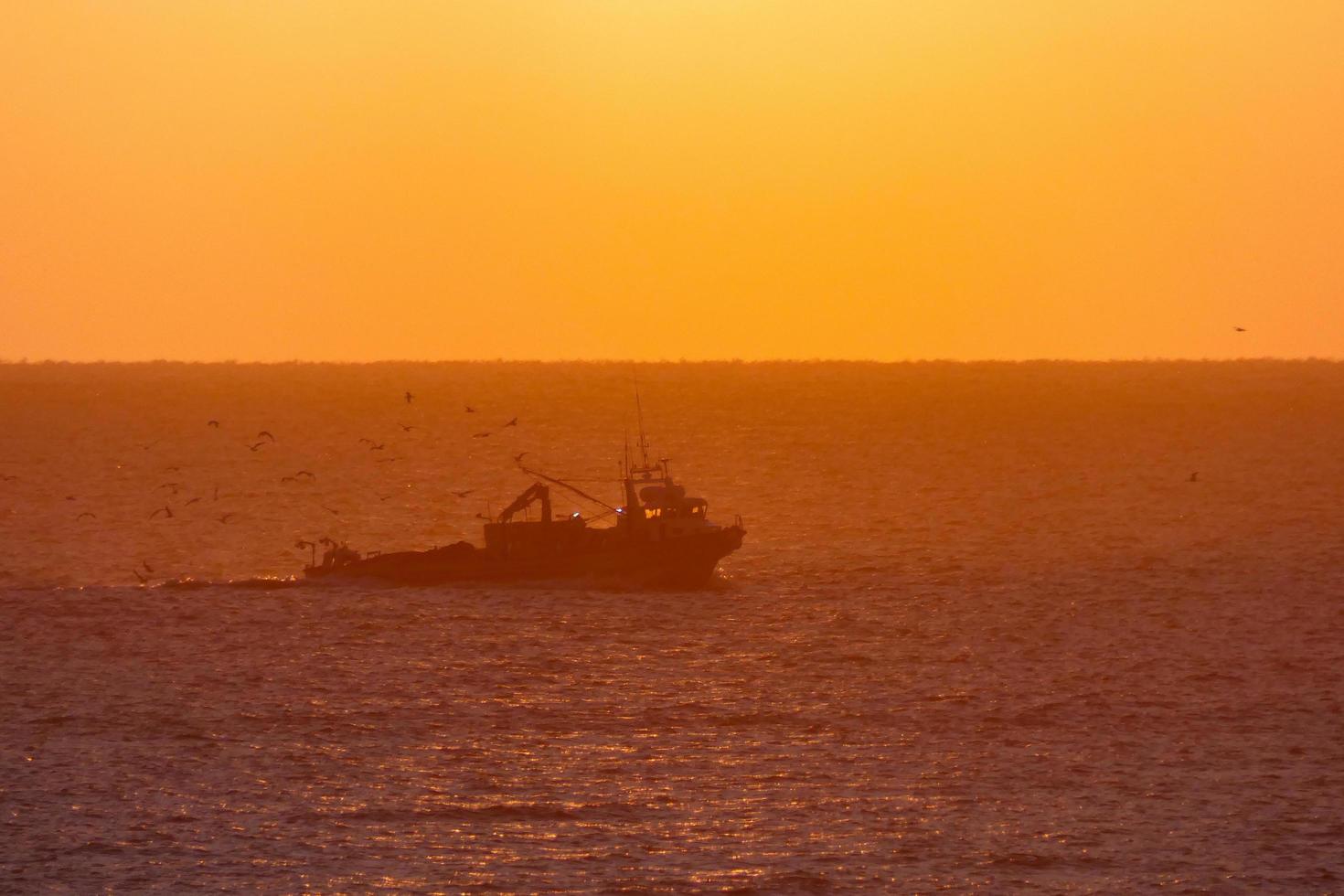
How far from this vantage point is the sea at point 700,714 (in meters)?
32.4

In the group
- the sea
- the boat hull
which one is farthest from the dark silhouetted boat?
the sea

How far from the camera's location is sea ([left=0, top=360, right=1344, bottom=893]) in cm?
3244

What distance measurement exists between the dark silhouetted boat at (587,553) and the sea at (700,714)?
1.09 metres

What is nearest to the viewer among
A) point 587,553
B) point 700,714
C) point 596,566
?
point 700,714

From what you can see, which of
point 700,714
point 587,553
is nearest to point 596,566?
point 587,553

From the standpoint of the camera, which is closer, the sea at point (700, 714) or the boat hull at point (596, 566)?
the sea at point (700, 714)

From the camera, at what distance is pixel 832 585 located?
66938mm

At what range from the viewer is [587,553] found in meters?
66.8

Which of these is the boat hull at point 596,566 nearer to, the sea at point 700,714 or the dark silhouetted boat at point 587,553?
the dark silhouetted boat at point 587,553

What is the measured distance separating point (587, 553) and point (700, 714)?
2366cm

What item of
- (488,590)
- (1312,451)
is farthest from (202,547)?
(1312,451)

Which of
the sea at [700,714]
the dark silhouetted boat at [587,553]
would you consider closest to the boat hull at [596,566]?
the dark silhouetted boat at [587,553]

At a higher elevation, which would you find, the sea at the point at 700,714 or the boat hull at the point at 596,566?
the boat hull at the point at 596,566

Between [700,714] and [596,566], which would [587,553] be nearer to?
[596,566]
